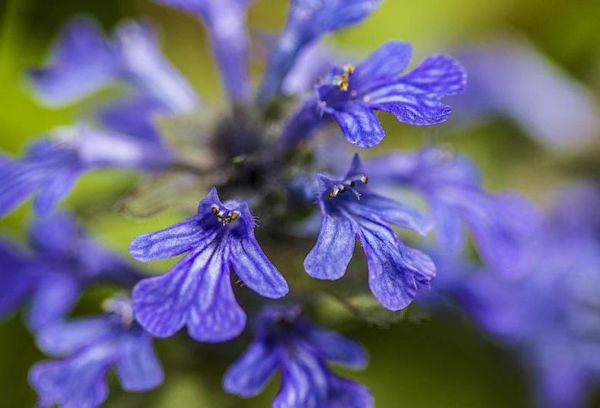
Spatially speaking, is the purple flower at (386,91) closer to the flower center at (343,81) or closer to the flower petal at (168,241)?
the flower center at (343,81)

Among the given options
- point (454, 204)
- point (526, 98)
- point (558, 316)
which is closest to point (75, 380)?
point (454, 204)

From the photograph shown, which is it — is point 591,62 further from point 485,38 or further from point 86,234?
point 86,234

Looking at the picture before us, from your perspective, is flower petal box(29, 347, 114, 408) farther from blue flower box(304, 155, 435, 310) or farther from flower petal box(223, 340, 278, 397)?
blue flower box(304, 155, 435, 310)

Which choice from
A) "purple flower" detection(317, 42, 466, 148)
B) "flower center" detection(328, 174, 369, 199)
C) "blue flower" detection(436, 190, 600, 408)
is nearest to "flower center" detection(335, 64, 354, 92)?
"purple flower" detection(317, 42, 466, 148)

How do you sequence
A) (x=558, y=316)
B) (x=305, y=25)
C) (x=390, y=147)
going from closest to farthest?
(x=305, y=25), (x=558, y=316), (x=390, y=147)

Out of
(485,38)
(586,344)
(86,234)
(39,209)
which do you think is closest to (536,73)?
(485,38)

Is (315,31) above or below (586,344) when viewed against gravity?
above

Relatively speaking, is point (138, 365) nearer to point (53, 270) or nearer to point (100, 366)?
point (100, 366)
